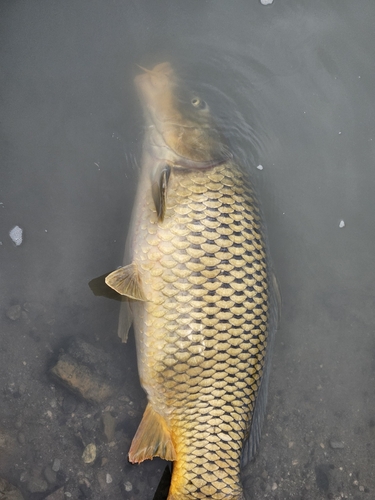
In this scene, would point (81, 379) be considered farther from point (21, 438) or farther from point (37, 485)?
point (37, 485)

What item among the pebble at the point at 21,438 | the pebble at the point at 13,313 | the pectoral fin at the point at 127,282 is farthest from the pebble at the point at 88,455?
the pectoral fin at the point at 127,282

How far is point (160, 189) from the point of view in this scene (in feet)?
8.73

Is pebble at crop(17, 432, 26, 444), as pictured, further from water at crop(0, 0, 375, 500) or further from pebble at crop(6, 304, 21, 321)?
pebble at crop(6, 304, 21, 321)

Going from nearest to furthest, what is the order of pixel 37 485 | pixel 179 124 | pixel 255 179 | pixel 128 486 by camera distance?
pixel 179 124 → pixel 37 485 → pixel 128 486 → pixel 255 179

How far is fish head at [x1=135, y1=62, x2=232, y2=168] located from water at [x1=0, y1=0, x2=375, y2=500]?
12.8 inches

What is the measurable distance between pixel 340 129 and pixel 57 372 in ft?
8.67

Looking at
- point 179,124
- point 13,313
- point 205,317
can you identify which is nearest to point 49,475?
point 13,313

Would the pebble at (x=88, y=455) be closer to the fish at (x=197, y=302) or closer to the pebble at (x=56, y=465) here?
the pebble at (x=56, y=465)

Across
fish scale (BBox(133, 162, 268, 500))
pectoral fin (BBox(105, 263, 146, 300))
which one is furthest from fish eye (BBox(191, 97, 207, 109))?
pectoral fin (BBox(105, 263, 146, 300))

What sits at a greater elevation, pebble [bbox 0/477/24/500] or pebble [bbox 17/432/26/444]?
pebble [bbox 17/432/26/444]

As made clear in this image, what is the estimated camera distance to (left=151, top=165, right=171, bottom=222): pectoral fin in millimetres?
2641

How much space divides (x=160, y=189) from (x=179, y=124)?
0.44 m

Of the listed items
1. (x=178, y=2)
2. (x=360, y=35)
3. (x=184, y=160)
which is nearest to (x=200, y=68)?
(x=178, y=2)

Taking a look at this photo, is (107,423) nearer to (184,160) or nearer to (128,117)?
(184,160)
